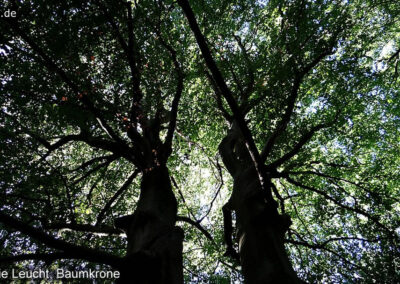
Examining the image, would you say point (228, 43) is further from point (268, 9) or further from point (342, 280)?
point (342, 280)

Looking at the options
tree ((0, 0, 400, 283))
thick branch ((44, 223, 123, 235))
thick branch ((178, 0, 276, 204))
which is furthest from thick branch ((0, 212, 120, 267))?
thick branch ((178, 0, 276, 204))

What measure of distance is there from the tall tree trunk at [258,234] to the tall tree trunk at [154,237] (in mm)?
1225

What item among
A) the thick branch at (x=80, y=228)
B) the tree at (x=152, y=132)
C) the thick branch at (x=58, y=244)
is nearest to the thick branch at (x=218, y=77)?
the tree at (x=152, y=132)

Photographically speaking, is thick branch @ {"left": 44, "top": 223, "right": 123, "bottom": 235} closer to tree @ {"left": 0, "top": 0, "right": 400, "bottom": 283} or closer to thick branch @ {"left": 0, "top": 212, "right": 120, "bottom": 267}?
tree @ {"left": 0, "top": 0, "right": 400, "bottom": 283}

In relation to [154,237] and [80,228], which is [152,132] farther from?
[154,237]

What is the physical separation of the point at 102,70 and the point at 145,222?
145 inches

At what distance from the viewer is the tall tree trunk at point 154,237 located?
10.3 ft

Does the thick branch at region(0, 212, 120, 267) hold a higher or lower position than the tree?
lower

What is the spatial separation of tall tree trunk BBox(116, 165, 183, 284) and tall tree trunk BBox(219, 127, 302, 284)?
1.23 m

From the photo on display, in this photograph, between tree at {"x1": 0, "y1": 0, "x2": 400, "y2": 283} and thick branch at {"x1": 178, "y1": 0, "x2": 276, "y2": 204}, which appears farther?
tree at {"x1": 0, "y1": 0, "x2": 400, "y2": 283}

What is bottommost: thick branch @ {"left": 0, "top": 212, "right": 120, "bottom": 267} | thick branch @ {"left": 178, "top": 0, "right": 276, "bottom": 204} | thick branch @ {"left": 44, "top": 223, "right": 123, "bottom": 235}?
thick branch @ {"left": 0, "top": 212, "right": 120, "bottom": 267}

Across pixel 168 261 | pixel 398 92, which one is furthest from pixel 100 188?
pixel 398 92

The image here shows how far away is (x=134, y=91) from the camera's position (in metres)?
5.93

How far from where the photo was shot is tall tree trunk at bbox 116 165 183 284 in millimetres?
3148
